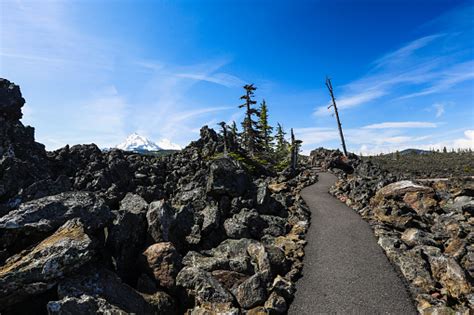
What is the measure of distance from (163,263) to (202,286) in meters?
2.29

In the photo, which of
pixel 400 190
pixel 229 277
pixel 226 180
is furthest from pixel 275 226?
pixel 400 190

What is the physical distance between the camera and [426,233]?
569 inches

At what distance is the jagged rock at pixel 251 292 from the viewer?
1015 centimetres

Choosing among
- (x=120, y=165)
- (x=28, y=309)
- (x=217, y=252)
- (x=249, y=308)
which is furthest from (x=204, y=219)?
(x=120, y=165)

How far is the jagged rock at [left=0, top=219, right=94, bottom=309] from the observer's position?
8.12 meters

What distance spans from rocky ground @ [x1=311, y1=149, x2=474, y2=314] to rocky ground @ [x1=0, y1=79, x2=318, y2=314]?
5.04 m

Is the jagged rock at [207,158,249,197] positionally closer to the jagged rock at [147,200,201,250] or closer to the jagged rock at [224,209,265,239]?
the jagged rock at [224,209,265,239]

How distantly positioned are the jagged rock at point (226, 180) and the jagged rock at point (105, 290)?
1093cm

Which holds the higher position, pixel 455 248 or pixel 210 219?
pixel 210 219

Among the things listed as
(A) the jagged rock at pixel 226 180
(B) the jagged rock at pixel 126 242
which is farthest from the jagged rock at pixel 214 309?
(A) the jagged rock at pixel 226 180

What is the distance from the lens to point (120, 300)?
9016 mm

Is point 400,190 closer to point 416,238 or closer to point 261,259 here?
point 416,238

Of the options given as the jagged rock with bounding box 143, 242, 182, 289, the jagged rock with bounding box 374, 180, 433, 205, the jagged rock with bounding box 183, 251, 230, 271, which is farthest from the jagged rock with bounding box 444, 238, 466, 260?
the jagged rock with bounding box 143, 242, 182, 289

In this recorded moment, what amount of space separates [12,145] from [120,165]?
1144 cm
